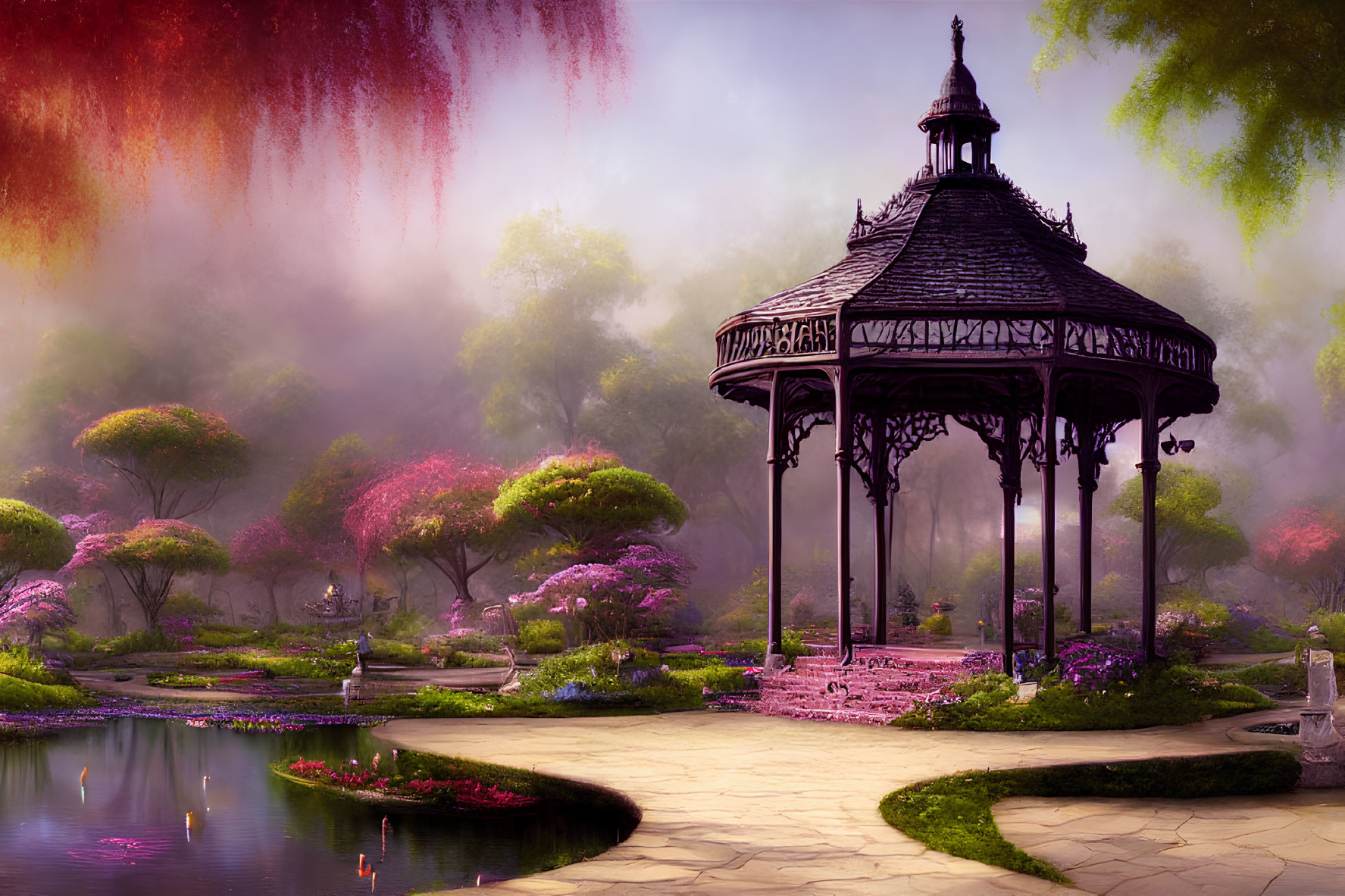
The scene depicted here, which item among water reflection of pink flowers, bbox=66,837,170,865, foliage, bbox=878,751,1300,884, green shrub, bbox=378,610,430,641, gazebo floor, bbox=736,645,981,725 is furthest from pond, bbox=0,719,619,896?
green shrub, bbox=378,610,430,641

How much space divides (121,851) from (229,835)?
0.78 metres

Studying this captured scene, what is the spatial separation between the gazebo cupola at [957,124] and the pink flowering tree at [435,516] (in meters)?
17.2

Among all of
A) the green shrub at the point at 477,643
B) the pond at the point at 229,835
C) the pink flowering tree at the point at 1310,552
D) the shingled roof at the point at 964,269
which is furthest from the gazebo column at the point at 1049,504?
the pink flowering tree at the point at 1310,552

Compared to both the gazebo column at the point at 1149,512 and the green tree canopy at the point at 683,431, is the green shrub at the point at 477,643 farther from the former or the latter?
the green tree canopy at the point at 683,431

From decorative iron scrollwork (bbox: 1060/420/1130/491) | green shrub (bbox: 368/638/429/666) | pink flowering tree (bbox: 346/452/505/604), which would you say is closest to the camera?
decorative iron scrollwork (bbox: 1060/420/1130/491)

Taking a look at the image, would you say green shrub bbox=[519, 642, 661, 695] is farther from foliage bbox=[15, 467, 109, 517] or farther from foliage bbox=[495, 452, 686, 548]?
foliage bbox=[15, 467, 109, 517]

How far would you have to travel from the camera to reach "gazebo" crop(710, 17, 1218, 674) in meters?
15.9

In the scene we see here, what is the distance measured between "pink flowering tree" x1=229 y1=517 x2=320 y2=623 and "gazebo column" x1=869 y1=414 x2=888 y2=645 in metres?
28.2

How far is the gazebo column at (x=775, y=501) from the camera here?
56.3 ft

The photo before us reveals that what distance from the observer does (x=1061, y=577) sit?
46.0m

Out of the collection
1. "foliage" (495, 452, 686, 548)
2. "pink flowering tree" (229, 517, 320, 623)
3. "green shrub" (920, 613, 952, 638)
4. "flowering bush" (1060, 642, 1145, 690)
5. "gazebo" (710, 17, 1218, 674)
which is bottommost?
"green shrub" (920, 613, 952, 638)

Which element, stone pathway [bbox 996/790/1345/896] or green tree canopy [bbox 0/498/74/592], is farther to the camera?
green tree canopy [bbox 0/498/74/592]

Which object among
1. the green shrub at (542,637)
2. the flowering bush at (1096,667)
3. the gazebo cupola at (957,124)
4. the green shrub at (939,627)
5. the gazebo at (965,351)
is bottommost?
the green shrub at (542,637)

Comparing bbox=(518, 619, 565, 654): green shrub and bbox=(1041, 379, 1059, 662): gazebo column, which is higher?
bbox=(1041, 379, 1059, 662): gazebo column
